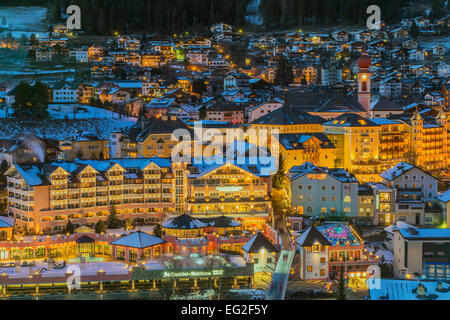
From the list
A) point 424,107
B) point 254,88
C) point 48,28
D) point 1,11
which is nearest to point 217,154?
point 424,107

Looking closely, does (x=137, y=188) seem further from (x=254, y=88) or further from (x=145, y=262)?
(x=254, y=88)

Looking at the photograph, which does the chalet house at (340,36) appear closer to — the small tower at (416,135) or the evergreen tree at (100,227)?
the small tower at (416,135)

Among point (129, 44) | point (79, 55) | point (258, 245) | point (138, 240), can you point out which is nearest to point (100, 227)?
point (138, 240)

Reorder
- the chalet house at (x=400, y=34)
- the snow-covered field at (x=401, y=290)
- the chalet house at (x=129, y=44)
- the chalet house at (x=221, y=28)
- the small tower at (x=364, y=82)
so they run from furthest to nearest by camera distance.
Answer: the chalet house at (x=221, y=28) → the chalet house at (x=400, y=34) → the chalet house at (x=129, y=44) → the small tower at (x=364, y=82) → the snow-covered field at (x=401, y=290)

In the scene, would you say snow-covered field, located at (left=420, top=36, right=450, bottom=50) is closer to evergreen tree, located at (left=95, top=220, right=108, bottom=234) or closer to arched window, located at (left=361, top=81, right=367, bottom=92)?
arched window, located at (left=361, top=81, right=367, bottom=92)

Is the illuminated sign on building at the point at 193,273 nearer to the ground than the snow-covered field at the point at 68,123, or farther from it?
nearer to the ground

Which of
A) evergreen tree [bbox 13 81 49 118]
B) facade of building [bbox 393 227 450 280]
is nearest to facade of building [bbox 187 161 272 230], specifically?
facade of building [bbox 393 227 450 280]

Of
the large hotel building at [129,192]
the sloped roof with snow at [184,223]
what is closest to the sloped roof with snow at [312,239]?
the sloped roof with snow at [184,223]
